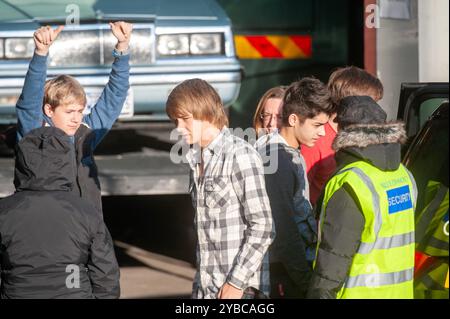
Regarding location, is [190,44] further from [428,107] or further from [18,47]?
[428,107]

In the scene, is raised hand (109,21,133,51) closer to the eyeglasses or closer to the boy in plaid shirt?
the eyeglasses

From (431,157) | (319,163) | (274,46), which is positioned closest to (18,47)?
(274,46)

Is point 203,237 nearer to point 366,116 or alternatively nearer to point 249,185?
point 249,185

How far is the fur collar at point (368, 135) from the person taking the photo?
3492mm

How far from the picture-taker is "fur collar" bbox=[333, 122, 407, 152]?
3.49 meters

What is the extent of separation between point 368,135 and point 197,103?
0.65 meters

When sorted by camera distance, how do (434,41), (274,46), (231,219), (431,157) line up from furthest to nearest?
→ (274,46) < (434,41) < (431,157) < (231,219)

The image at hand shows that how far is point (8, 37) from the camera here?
6621mm

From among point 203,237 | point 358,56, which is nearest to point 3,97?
point 358,56

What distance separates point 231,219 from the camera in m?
3.64

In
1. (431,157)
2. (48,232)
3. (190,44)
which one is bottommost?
(48,232)

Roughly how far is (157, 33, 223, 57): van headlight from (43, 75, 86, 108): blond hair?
7.67ft

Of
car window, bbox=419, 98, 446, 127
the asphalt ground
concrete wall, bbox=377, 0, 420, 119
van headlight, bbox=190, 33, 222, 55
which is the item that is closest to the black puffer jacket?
car window, bbox=419, 98, 446, 127

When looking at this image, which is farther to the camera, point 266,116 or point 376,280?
point 266,116
